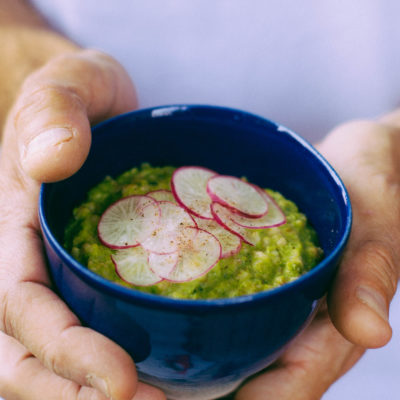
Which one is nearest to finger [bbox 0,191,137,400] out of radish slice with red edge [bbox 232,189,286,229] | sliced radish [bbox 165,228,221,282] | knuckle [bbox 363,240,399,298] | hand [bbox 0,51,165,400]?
hand [bbox 0,51,165,400]

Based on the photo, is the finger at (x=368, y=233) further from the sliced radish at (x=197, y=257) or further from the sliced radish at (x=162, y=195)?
the sliced radish at (x=162, y=195)

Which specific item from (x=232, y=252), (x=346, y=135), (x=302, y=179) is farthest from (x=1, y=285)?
(x=346, y=135)

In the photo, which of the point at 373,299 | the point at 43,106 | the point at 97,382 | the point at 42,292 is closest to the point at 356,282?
the point at 373,299

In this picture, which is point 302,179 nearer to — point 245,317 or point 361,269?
point 361,269

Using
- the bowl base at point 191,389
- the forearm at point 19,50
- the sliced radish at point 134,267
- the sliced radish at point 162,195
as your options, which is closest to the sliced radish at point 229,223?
the sliced radish at point 162,195

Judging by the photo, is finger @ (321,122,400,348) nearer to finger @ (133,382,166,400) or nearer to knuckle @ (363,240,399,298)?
knuckle @ (363,240,399,298)
